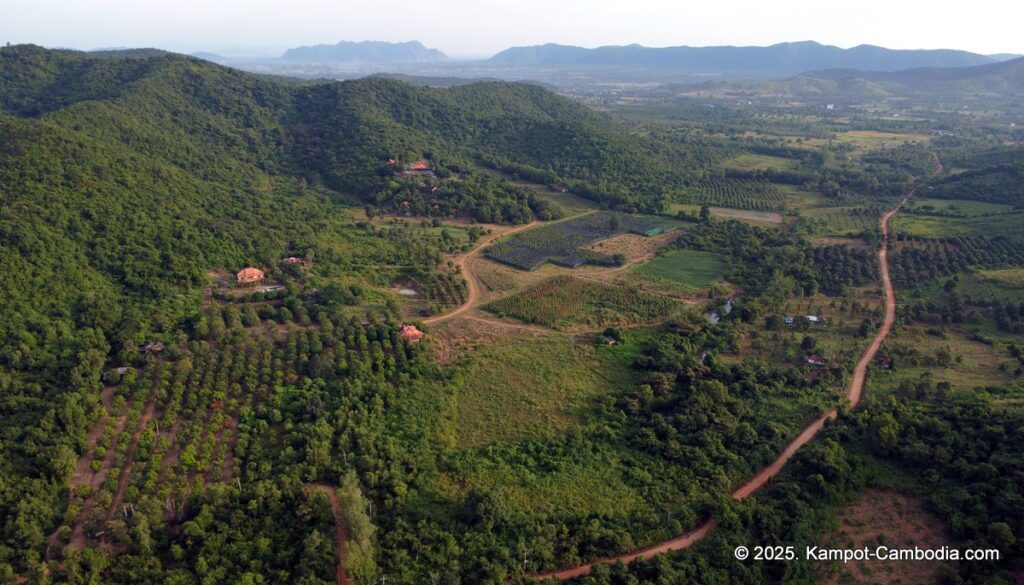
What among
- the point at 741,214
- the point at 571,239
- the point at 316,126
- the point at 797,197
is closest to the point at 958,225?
the point at 797,197

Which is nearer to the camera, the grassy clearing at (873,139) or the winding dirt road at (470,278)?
the winding dirt road at (470,278)

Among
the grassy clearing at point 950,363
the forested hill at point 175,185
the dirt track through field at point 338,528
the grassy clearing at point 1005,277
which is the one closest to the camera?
the dirt track through field at point 338,528

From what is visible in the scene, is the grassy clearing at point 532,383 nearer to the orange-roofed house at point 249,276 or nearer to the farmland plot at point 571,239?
the farmland plot at point 571,239

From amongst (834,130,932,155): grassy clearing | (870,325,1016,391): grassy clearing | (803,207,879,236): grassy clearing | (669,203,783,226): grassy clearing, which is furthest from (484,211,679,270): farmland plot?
(834,130,932,155): grassy clearing

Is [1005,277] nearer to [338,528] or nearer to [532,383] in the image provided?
[532,383]

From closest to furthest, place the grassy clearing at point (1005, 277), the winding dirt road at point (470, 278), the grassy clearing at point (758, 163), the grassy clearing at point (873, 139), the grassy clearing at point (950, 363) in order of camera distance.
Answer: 1. the grassy clearing at point (950, 363)
2. the winding dirt road at point (470, 278)
3. the grassy clearing at point (1005, 277)
4. the grassy clearing at point (758, 163)
5. the grassy clearing at point (873, 139)

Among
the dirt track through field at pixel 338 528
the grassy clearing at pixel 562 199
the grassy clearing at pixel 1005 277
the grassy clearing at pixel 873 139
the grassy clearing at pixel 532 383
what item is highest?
the grassy clearing at pixel 873 139

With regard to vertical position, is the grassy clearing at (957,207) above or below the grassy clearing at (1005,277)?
above

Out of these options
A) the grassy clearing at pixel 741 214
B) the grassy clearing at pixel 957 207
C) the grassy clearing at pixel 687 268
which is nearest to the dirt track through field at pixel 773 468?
the grassy clearing at pixel 687 268
